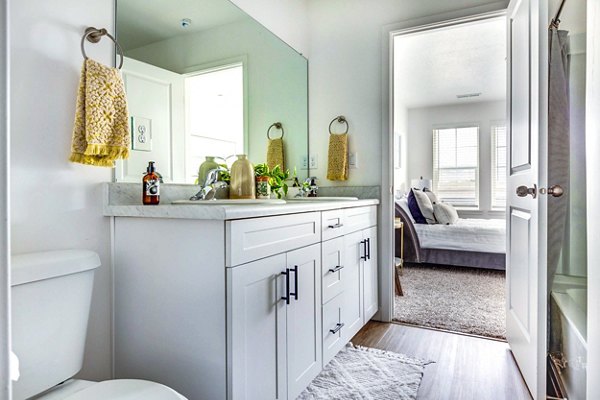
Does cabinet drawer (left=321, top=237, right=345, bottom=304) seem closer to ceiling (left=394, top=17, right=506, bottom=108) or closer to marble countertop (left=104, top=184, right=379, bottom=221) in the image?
marble countertop (left=104, top=184, right=379, bottom=221)

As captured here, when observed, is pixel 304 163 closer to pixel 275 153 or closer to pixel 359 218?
pixel 275 153

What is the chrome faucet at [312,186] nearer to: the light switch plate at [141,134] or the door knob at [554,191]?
the light switch plate at [141,134]

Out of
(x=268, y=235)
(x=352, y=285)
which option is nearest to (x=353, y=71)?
(x=352, y=285)

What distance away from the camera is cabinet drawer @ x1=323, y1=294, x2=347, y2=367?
172 centimetres

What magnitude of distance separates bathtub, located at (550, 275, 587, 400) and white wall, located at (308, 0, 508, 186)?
1.27 m

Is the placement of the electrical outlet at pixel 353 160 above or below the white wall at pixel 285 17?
below

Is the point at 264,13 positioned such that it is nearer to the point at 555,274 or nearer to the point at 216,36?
the point at 216,36

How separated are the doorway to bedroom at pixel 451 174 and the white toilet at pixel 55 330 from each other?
2048mm

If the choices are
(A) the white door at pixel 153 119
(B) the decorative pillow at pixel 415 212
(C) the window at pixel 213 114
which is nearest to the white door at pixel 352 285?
(C) the window at pixel 213 114

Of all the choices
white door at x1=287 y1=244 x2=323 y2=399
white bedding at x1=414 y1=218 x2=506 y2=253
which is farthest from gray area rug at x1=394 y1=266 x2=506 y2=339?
white door at x1=287 y1=244 x2=323 y2=399

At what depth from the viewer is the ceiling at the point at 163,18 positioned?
1.44 meters

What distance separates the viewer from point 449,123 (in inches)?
240

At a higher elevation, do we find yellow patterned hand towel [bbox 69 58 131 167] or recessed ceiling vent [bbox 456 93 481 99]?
recessed ceiling vent [bbox 456 93 481 99]

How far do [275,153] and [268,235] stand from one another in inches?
51.9
